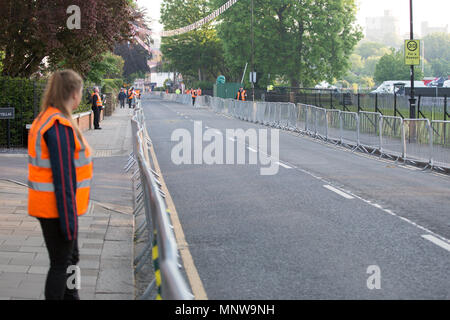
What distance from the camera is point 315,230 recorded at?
9.26 m

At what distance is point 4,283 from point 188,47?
302ft

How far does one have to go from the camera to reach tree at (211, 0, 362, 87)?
61719 millimetres

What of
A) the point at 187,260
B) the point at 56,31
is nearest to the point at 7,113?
the point at 56,31

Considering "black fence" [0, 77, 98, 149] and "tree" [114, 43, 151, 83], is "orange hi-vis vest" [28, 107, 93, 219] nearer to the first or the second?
"black fence" [0, 77, 98, 149]

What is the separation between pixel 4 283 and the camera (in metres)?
6.34

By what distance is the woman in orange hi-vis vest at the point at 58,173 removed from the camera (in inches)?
188

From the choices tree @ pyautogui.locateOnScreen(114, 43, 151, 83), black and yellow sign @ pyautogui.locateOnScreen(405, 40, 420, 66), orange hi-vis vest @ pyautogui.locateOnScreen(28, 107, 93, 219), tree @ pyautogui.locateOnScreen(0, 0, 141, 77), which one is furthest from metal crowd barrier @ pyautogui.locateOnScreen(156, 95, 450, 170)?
tree @ pyautogui.locateOnScreen(114, 43, 151, 83)

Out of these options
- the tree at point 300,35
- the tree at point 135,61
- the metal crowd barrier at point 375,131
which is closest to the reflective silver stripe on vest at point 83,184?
the metal crowd barrier at point 375,131

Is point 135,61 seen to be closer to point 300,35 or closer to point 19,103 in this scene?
point 300,35

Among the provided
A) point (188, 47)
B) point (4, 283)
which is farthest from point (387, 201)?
point (188, 47)

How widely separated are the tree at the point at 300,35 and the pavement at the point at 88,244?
49291 mm

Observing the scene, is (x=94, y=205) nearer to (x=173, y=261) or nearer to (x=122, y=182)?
(x=122, y=182)
